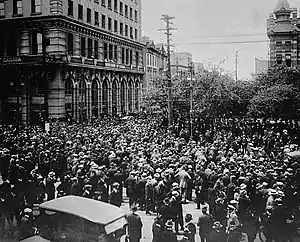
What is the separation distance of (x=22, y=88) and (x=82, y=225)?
6241 mm

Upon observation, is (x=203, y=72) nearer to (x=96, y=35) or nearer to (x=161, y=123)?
(x=161, y=123)

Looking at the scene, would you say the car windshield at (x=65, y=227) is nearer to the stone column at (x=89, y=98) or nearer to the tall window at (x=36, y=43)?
the stone column at (x=89, y=98)

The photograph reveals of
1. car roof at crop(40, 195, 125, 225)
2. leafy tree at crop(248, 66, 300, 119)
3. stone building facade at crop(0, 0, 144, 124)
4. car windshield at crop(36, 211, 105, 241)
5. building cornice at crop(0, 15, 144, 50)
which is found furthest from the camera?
leafy tree at crop(248, 66, 300, 119)

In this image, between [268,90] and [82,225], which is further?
[268,90]

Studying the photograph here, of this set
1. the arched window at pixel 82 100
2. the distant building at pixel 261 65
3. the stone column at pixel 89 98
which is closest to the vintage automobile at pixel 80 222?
the arched window at pixel 82 100

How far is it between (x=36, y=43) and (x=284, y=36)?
26.8 ft

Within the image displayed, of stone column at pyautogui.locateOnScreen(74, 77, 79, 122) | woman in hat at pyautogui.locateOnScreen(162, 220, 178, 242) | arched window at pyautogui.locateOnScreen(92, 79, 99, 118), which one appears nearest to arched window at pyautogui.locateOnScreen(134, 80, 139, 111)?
arched window at pyautogui.locateOnScreen(92, 79, 99, 118)

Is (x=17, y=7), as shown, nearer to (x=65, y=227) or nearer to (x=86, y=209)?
(x=86, y=209)

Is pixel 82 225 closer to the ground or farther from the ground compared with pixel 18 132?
closer to the ground

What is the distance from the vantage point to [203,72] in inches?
912

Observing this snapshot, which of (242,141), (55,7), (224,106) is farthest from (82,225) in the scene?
(224,106)

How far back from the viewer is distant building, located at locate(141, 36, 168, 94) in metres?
16.0

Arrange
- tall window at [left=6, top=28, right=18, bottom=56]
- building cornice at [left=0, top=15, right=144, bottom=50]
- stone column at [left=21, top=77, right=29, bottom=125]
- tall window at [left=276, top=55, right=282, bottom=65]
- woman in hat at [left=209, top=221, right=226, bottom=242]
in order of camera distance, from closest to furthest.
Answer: woman in hat at [left=209, top=221, right=226, bottom=242], stone column at [left=21, top=77, right=29, bottom=125], building cornice at [left=0, top=15, right=144, bottom=50], tall window at [left=6, top=28, right=18, bottom=56], tall window at [left=276, top=55, right=282, bottom=65]

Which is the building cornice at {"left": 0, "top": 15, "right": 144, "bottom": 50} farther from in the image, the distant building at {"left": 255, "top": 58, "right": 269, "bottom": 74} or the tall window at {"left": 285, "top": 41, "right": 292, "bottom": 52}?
the tall window at {"left": 285, "top": 41, "right": 292, "bottom": 52}
